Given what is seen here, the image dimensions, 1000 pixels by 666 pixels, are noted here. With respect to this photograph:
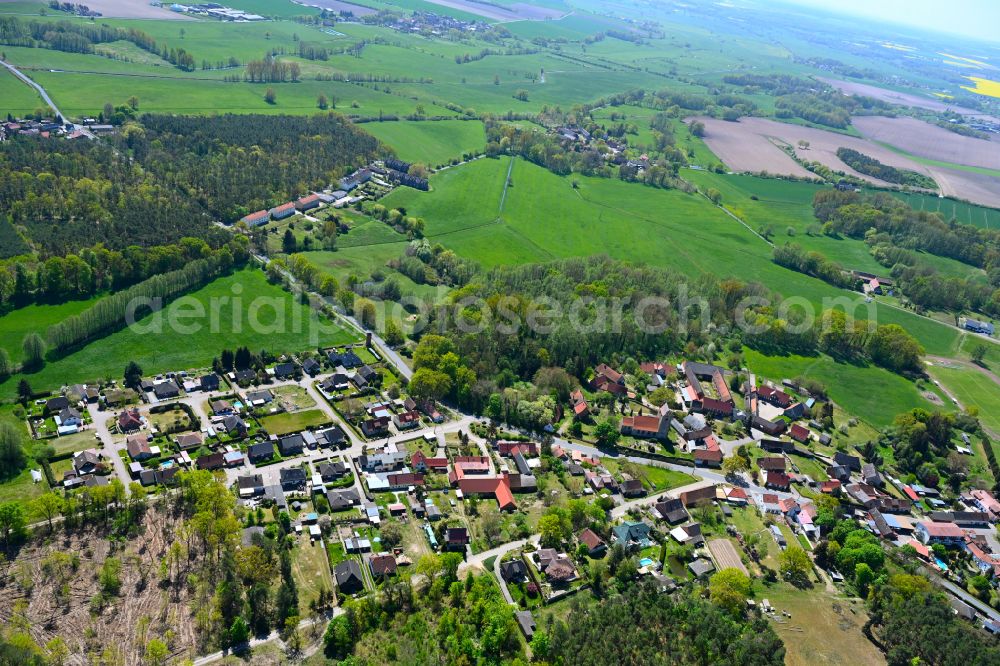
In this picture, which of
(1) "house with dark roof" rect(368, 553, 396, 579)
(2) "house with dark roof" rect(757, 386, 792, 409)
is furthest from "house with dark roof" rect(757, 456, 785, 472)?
(1) "house with dark roof" rect(368, 553, 396, 579)

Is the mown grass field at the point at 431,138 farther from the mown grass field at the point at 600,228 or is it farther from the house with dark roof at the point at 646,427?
the house with dark roof at the point at 646,427

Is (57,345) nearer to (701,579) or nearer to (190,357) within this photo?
(190,357)

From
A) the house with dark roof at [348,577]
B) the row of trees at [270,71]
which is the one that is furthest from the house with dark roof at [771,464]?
the row of trees at [270,71]

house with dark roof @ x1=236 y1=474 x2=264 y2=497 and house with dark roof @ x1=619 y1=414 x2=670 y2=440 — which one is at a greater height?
house with dark roof @ x1=619 y1=414 x2=670 y2=440

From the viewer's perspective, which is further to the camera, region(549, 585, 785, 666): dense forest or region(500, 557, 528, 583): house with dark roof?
region(500, 557, 528, 583): house with dark roof

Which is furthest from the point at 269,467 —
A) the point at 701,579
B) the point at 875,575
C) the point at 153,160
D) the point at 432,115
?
the point at 432,115

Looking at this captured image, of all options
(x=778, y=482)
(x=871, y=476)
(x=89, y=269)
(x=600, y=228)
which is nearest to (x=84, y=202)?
(x=89, y=269)

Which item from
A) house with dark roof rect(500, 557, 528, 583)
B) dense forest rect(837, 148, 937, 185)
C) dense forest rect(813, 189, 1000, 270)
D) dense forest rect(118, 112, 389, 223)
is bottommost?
house with dark roof rect(500, 557, 528, 583)

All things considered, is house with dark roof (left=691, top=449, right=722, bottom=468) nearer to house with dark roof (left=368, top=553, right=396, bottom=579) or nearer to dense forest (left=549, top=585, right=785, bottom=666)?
dense forest (left=549, top=585, right=785, bottom=666)
